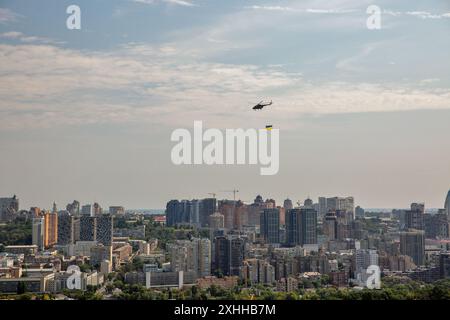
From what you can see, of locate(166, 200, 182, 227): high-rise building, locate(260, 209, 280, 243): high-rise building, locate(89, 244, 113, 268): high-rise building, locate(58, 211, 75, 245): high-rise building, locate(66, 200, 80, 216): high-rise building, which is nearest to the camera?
locate(89, 244, 113, 268): high-rise building

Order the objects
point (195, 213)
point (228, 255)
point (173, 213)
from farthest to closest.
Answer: point (195, 213)
point (173, 213)
point (228, 255)

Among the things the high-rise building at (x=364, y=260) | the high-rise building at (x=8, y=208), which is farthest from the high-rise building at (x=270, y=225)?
the high-rise building at (x=8, y=208)

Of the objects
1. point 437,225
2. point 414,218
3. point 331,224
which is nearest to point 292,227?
point 331,224

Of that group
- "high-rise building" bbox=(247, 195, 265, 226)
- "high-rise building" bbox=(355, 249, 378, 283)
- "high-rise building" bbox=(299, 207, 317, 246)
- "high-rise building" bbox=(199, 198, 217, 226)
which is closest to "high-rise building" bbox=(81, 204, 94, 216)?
"high-rise building" bbox=(199, 198, 217, 226)

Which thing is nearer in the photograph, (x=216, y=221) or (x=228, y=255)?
(x=228, y=255)

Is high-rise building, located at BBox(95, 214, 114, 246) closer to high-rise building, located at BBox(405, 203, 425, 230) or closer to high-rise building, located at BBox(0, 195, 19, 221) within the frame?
high-rise building, located at BBox(0, 195, 19, 221)

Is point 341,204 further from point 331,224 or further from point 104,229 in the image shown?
point 104,229
